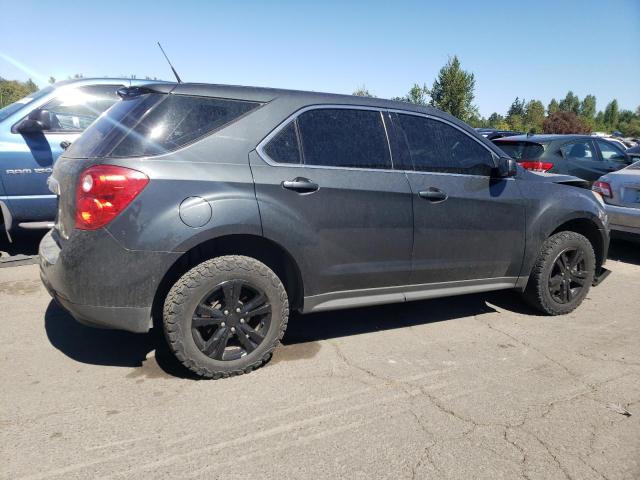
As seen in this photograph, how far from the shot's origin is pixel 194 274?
2.87 metres

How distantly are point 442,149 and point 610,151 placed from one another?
7.40 meters

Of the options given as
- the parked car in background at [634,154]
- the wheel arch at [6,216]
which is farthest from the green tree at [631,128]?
the wheel arch at [6,216]

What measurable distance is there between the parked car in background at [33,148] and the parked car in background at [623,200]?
268 inches

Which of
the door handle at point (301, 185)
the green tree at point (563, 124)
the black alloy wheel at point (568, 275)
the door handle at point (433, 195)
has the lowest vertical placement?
the black alloy wheel at point (568, 275)

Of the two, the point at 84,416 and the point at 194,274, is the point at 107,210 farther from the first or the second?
the point at 84,416

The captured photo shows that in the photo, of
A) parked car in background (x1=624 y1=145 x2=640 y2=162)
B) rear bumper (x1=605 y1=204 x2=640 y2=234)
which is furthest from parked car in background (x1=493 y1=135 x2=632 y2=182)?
rear bumper (x1=605 y1=204 x2=640 y2=234)

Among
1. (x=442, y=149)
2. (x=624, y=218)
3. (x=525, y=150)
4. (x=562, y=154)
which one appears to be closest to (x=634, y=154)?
(x=562, y=154)

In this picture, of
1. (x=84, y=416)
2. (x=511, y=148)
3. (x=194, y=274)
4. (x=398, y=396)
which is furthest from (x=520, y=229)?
(x=511, y=148)

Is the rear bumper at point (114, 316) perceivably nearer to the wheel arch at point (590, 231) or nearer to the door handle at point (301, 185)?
the door handle at point (301, 185)

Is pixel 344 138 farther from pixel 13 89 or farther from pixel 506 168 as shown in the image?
pixel 13 89

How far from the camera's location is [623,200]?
6477 mm

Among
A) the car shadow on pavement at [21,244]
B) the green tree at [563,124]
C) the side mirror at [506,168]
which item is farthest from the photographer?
the green tree at [563,124]

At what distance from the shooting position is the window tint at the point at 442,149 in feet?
12.0

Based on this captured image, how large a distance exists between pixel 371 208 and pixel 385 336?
1109mm
